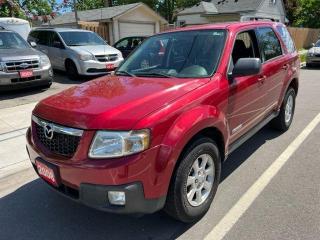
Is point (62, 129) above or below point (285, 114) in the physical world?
above

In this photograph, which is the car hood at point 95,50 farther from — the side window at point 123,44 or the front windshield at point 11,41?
the side window at point 123,44

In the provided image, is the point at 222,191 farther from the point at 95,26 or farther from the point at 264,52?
the point at 95,26

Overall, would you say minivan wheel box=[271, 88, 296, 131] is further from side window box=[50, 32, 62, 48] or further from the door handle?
side window box=[50, 32, 62, 48]

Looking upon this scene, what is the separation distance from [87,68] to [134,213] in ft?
30.8

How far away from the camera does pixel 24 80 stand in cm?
944

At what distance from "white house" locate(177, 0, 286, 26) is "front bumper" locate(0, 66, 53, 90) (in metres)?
29.8

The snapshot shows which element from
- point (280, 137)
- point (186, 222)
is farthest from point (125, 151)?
point (280, 137)

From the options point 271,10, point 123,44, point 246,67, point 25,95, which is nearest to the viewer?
point 246,67

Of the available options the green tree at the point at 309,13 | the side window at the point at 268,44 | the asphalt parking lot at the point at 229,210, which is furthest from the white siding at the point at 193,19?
the asphalt parking lot at the point at 229,210

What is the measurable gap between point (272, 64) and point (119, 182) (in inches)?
126

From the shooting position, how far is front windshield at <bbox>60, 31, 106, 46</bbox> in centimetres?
1285

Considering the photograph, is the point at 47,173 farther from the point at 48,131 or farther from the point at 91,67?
the point at 91,67

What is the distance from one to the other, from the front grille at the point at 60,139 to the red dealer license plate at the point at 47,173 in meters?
0.16

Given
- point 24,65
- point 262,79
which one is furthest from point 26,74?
point 262,79
